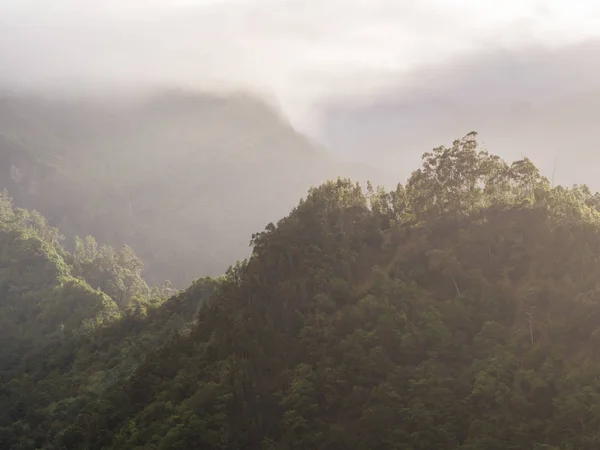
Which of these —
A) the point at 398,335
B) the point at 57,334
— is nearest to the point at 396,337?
the point at 398,335

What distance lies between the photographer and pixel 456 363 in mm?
44031

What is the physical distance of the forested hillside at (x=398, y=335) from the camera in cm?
4028

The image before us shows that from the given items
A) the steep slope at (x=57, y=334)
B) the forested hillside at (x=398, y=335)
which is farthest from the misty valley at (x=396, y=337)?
the steep slope at (x=57, y=334)

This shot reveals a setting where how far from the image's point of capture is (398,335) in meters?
46.0

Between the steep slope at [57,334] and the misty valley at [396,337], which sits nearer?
the misty valley at [396,337]

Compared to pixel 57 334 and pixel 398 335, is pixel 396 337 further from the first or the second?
pixel 57 334

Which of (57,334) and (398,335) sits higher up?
(57,334)

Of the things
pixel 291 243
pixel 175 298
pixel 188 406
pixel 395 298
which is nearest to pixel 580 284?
pixel 395 298

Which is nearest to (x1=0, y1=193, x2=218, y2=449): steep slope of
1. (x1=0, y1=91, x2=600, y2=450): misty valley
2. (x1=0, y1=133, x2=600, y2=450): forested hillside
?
(x1=0, y1=91, x2=600, y2=450): misty valley

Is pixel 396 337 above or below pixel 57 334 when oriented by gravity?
below

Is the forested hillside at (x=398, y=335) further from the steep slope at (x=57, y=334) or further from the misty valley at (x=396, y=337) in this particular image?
the steep slope at (x=57, y=334)

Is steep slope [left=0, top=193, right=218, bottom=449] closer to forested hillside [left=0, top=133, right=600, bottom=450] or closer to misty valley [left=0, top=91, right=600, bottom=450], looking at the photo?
misty valley [left=0, top=91, right=600, bottom=450]

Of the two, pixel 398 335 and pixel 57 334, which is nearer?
pixel 398 335

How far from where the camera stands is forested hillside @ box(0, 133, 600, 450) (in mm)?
40281
